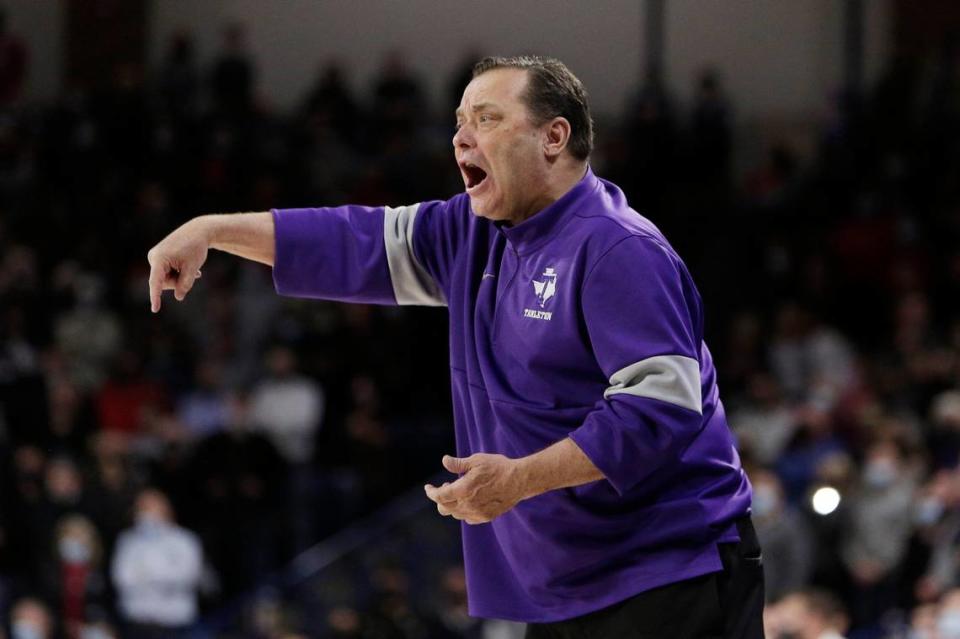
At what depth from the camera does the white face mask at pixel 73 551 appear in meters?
9.91

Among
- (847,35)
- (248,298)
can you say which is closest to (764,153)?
(847,35)

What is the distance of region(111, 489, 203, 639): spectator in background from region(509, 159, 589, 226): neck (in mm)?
7330

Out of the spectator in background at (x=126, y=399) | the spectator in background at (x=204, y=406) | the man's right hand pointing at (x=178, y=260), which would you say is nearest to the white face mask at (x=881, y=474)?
the spectator in background at (x=204, y=406)

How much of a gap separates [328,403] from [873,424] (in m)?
3.91

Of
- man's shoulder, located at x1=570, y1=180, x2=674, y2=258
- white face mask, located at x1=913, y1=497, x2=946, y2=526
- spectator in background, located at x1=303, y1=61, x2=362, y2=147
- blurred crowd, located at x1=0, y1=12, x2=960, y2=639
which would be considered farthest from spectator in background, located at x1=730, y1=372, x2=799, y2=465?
man's shoulder, located at x1=570, y1=180, x2=674, y2=258

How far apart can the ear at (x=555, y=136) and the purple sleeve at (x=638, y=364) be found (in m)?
0.26

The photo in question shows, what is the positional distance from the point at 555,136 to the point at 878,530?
6.42 meters

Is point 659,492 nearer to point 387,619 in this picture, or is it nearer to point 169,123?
point 387,619

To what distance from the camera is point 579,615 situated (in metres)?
3.02

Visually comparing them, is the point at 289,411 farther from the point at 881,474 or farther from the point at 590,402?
the point at 590,402

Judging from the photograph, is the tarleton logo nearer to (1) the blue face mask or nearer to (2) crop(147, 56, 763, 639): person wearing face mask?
(2) crop(147, 56, 763, 639): person wearing face mask

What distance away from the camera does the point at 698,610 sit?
117 inches

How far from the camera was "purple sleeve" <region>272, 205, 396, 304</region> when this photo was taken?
3326 mm

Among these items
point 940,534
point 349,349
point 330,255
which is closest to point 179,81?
point 349,349
